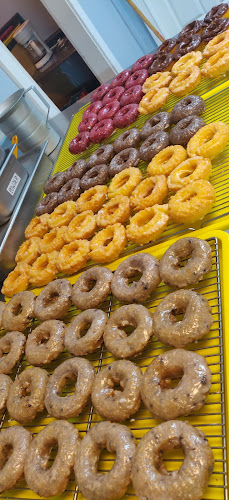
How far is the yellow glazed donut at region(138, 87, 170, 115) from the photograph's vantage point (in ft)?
11.8

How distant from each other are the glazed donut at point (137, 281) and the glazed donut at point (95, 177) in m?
1.38

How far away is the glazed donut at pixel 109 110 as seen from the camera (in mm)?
4195

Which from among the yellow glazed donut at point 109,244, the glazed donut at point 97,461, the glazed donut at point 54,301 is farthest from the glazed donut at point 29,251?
the glazed donut at point 97,461

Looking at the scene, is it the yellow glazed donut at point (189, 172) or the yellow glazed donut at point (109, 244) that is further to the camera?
the yellow glazed donut at point (109, 244)

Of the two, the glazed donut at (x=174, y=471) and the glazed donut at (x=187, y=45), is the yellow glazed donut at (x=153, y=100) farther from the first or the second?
the glazed donut at (x=174, y=471)

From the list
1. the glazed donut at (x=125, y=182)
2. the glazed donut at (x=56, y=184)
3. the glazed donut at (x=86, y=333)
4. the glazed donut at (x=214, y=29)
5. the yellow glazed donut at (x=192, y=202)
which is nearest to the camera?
the glazed donut at (x=86, y=333)

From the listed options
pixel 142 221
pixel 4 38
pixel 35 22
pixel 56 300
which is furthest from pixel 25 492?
pixel 35 22

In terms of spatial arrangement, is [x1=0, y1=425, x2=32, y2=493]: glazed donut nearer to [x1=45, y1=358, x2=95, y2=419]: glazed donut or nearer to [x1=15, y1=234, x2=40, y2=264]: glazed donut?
[x1=45, y1=358, x2=95, y2=419]: glazed donut

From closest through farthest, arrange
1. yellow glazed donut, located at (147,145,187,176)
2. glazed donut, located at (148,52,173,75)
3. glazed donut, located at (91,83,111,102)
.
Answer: yellow glazed donut, located at (147,145,187,176)
glazed donut, located at (148,52,173,75)
glazed donut, located at (91,83,111,102)

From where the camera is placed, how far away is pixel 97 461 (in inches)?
66.7

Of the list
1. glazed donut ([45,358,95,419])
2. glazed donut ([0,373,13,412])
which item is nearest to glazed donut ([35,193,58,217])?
glazed donut ([0,373,13,412])

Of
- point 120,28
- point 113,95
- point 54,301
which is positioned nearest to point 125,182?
point 54,301

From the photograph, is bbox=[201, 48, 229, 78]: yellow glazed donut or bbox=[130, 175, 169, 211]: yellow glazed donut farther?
bbox=[201, 48, 229, 78]: yellow glazed donut

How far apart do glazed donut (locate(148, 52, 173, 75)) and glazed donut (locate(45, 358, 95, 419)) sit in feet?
11.9
